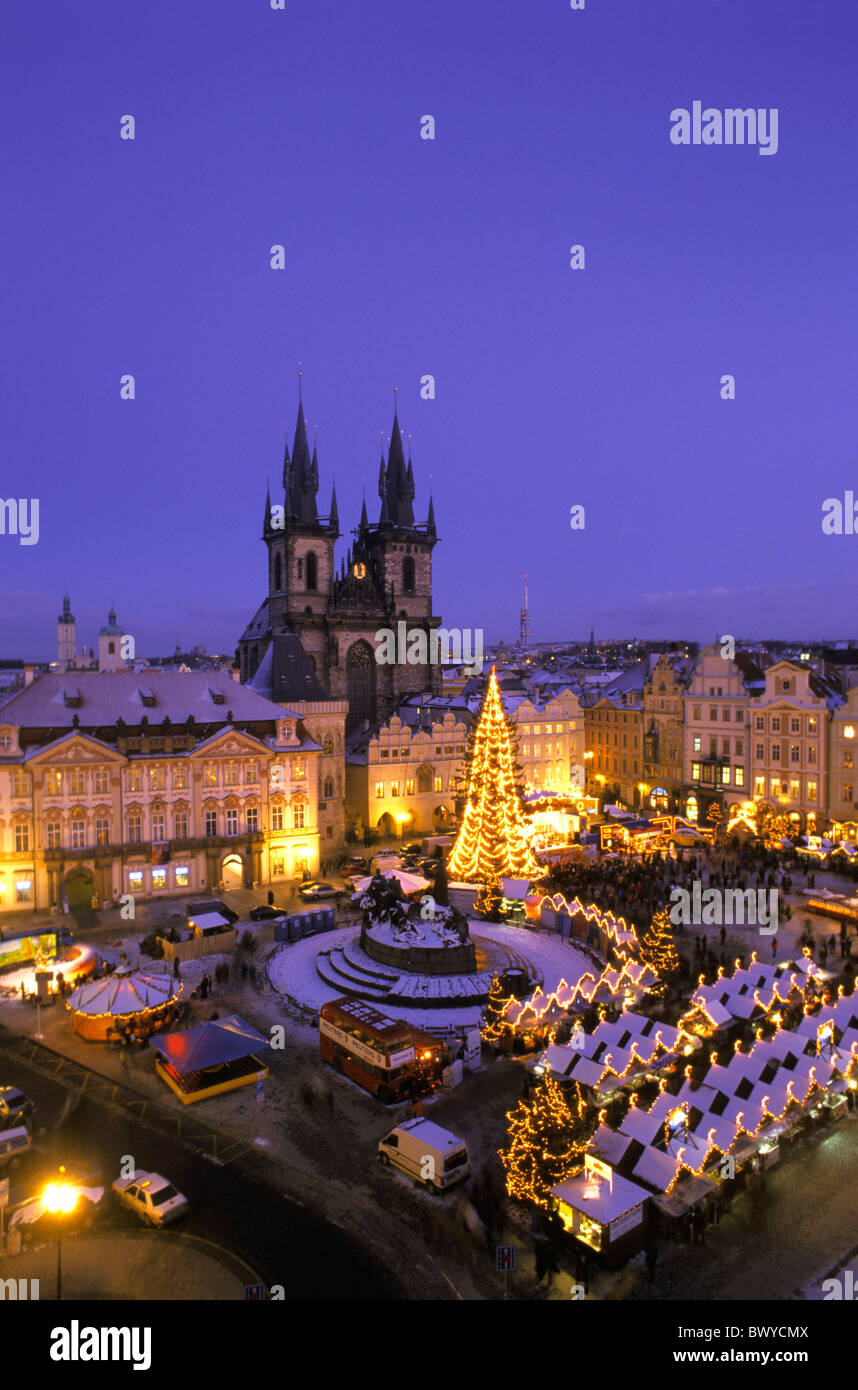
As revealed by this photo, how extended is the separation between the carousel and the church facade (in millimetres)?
41460

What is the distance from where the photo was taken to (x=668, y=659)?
211ft

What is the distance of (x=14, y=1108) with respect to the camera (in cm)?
2031

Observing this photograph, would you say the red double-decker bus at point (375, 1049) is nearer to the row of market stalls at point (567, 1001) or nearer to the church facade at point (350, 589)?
the row of market stalls at point (567, 1001)

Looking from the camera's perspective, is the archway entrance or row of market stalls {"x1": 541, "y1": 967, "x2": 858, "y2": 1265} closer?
row of market stalls {"x1": 541, "y1": 967, "x2": 858, "y2": 1265}

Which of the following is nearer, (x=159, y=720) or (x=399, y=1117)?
(x=399, y=1117)

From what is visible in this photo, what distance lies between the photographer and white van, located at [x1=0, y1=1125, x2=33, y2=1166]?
18.8 meters

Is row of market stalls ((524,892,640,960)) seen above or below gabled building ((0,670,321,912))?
below

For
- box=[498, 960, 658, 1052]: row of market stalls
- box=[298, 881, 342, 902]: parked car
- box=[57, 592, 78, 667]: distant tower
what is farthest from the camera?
box=[57, 592, 78, 667]: distant tower

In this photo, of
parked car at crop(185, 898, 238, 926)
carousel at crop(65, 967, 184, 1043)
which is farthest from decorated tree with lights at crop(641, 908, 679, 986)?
parked car at crop(185, 898, 238, 926)

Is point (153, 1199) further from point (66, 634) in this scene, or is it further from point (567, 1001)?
point (66, 634)

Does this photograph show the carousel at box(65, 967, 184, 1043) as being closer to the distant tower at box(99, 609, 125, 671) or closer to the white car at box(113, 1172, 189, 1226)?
the white car at box(113, 1172, 189, 1226)
